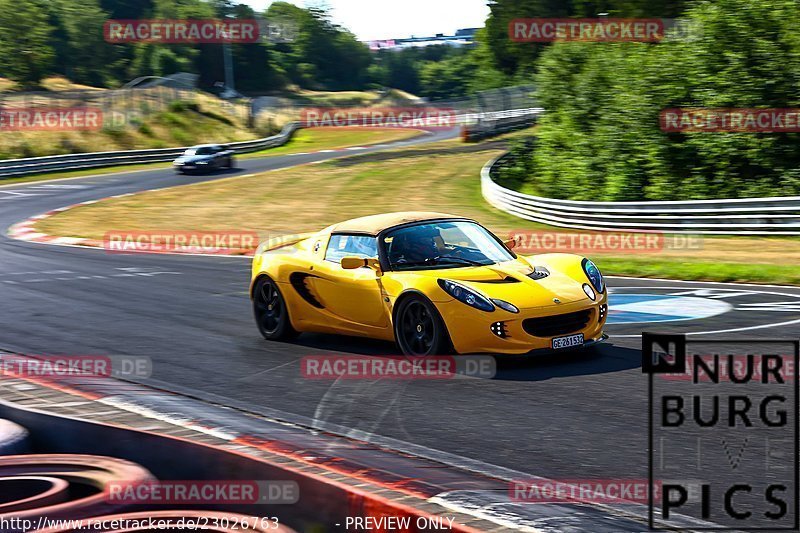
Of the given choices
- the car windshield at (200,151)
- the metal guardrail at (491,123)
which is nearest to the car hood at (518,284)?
the car windshield at (200,151)

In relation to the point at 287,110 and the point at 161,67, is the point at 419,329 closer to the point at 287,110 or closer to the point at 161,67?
the point at 287,110

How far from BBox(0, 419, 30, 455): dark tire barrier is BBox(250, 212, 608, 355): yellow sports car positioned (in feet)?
13.0

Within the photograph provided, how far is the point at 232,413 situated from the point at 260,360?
233 centimetres

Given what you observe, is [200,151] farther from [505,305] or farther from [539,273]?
[505,305]

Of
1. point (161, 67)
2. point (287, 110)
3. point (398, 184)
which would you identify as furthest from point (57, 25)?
point (398, 184)

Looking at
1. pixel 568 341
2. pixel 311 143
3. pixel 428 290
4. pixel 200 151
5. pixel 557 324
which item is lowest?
pixel 311 143

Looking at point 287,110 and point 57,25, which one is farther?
point 57,25

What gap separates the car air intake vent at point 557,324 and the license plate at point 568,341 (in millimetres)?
54

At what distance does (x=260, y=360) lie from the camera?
9.64 metres

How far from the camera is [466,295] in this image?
8.60m

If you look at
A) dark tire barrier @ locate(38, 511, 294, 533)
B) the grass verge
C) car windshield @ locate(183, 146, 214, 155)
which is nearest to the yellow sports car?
dark tire barrier @ locate(38, 511, 294, 533)

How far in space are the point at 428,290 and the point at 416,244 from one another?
2.91 ft

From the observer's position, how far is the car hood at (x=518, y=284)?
8.63 m

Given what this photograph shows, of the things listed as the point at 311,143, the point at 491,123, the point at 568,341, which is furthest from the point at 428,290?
the point at 311,143
